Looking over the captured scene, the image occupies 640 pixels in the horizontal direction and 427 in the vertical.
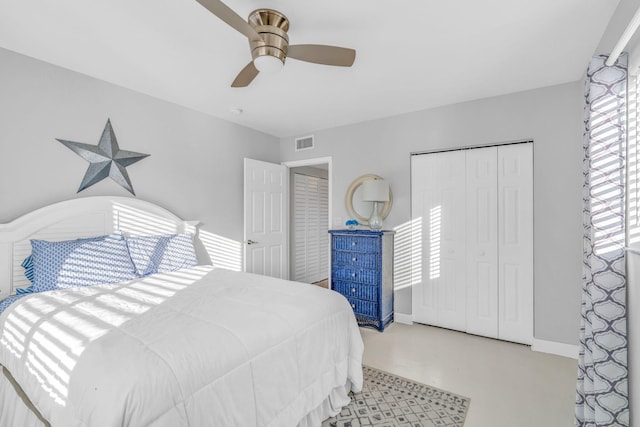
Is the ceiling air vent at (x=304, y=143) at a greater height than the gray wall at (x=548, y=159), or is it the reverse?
the ceiling air vent at (x=304, y=143)

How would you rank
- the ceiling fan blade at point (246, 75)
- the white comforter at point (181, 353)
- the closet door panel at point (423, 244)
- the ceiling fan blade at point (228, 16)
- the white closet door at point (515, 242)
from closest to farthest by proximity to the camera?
the white comforter at point (181, 353)
the ceiling fan blade at point (228, 16)
the ceiling fan blade at point (246, 75)
the white closet door at point (515, 242)
the closet door panel at point (423, 244)

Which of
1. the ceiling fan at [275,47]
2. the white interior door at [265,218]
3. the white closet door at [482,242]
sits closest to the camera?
the ceiling fan at [275,47]

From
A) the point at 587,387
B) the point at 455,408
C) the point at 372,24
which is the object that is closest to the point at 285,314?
the point at 455,408

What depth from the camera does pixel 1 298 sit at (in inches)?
84.4

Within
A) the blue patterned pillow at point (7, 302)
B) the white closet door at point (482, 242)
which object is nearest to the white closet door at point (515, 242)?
the white closet door at point (482, 242)

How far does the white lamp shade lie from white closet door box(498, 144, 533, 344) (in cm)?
119


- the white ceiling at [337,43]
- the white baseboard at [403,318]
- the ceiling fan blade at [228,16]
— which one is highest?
the white ceiling at [337,43]

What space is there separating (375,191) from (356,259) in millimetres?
834

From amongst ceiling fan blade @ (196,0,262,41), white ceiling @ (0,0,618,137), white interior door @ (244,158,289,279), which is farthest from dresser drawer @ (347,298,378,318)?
ceiling fan blade @ (196,0,262,41)

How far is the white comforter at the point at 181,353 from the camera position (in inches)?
41.6

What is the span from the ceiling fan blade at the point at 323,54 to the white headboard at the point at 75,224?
2.17 metres

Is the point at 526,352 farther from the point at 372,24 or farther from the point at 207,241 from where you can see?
the point at 207,241

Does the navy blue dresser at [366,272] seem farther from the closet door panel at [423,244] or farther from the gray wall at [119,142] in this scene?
the gray wall at [119,142]

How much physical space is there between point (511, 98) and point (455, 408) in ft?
9.46
